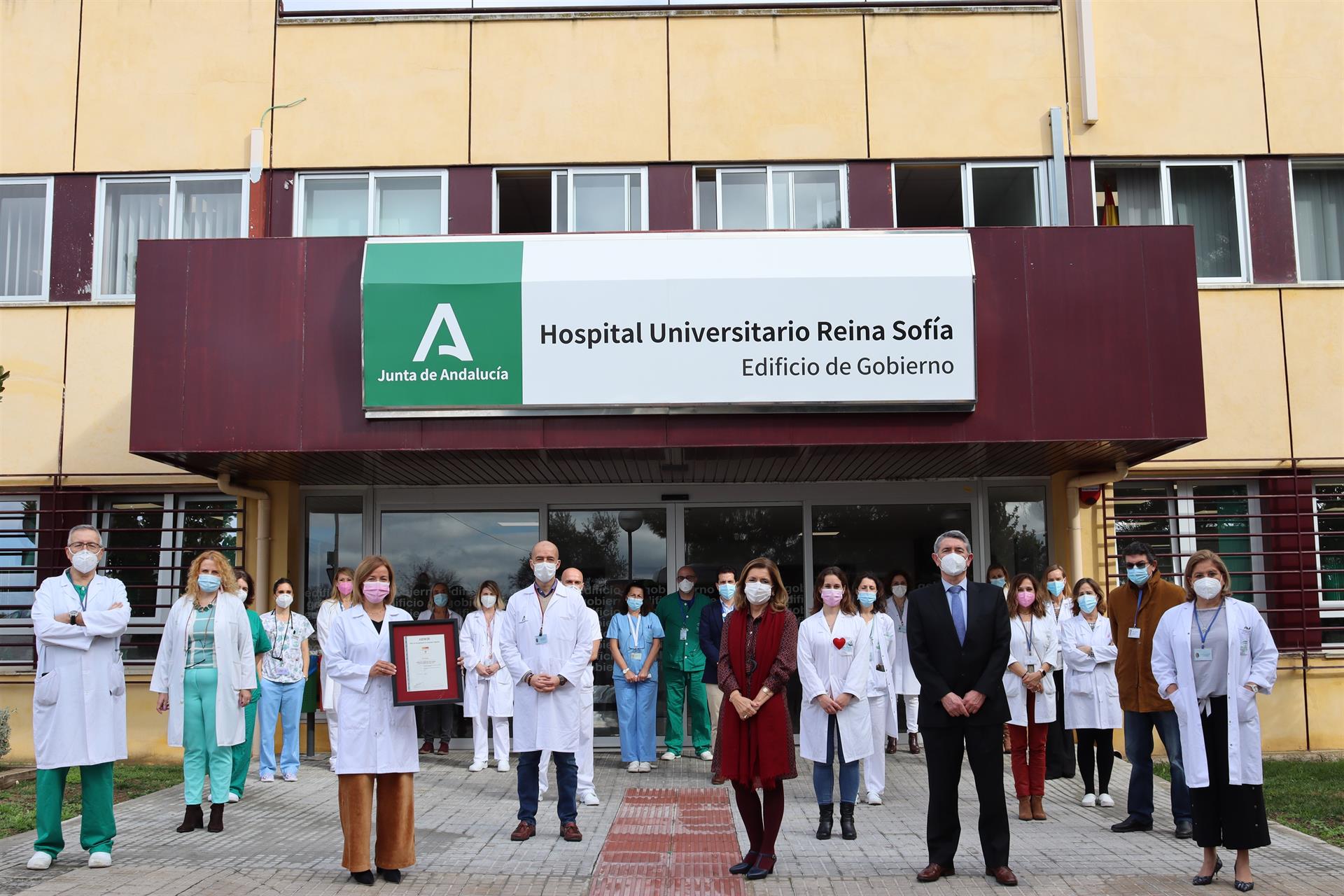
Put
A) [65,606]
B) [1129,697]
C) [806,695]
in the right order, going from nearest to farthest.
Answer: [65,606] → [806,695] → [1129,697]

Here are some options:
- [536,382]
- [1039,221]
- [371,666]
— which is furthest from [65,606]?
[1039,221]

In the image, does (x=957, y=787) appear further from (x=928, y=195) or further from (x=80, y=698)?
(x=928, y=195)

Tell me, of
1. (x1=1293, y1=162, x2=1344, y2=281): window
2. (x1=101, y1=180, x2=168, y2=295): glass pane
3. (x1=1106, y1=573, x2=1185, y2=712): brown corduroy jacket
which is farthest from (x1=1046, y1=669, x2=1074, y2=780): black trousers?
(x1=101, y1=180, x2=168, y2=295): glass pane

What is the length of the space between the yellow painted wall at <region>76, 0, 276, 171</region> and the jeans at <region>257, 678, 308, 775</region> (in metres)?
6.28

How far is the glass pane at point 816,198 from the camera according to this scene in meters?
13.7

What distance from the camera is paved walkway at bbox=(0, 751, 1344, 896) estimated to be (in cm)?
705

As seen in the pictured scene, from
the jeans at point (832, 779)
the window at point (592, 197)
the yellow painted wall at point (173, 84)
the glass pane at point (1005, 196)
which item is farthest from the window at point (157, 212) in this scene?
the jeans at point (832, 779)

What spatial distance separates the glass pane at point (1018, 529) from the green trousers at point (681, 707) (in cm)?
384

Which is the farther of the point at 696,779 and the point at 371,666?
the point at 696,779

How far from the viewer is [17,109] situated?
1386 centimetres

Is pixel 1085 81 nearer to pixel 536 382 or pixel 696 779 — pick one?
pixel 536 382

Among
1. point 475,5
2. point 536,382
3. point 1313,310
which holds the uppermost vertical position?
point 475,5

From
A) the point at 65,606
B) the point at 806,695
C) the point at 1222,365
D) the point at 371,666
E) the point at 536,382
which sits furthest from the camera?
the point at 1222,365

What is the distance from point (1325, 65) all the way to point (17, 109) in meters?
15.5
